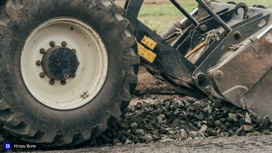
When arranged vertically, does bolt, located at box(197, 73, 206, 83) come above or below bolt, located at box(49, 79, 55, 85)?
below

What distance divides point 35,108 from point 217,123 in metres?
2.01

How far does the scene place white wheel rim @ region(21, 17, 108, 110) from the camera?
580 centimetres

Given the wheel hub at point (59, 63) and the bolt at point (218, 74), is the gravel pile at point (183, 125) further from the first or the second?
the wheel hub at point (59, 63)

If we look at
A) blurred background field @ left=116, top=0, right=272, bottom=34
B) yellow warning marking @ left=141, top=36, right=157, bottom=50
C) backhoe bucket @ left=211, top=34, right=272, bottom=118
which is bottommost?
backhoe bucket @ left=211, top=34, right=272, bottom=118

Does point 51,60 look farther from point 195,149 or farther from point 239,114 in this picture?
point 239,114

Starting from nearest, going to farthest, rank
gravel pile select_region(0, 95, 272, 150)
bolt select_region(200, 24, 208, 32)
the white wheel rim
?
the white wheel rim
gravel pile select_region(0, 95, 272, 150)
bolt select_region(200, 24, 208, 32)

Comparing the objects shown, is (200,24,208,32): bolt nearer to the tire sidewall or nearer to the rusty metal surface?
the rusty metal surface

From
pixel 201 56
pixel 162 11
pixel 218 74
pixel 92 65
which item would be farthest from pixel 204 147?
pixel 162 11

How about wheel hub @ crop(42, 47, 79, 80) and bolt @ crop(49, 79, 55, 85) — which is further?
bolt @ crop(49, 79, 55, 85)

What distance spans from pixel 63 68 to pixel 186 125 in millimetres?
1690

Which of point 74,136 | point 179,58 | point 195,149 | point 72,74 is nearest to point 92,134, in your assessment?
point 74,136

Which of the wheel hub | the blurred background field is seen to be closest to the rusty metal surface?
the wheel hub

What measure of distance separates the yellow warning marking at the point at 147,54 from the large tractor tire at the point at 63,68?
0.63 metres

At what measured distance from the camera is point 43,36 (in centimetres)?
590
